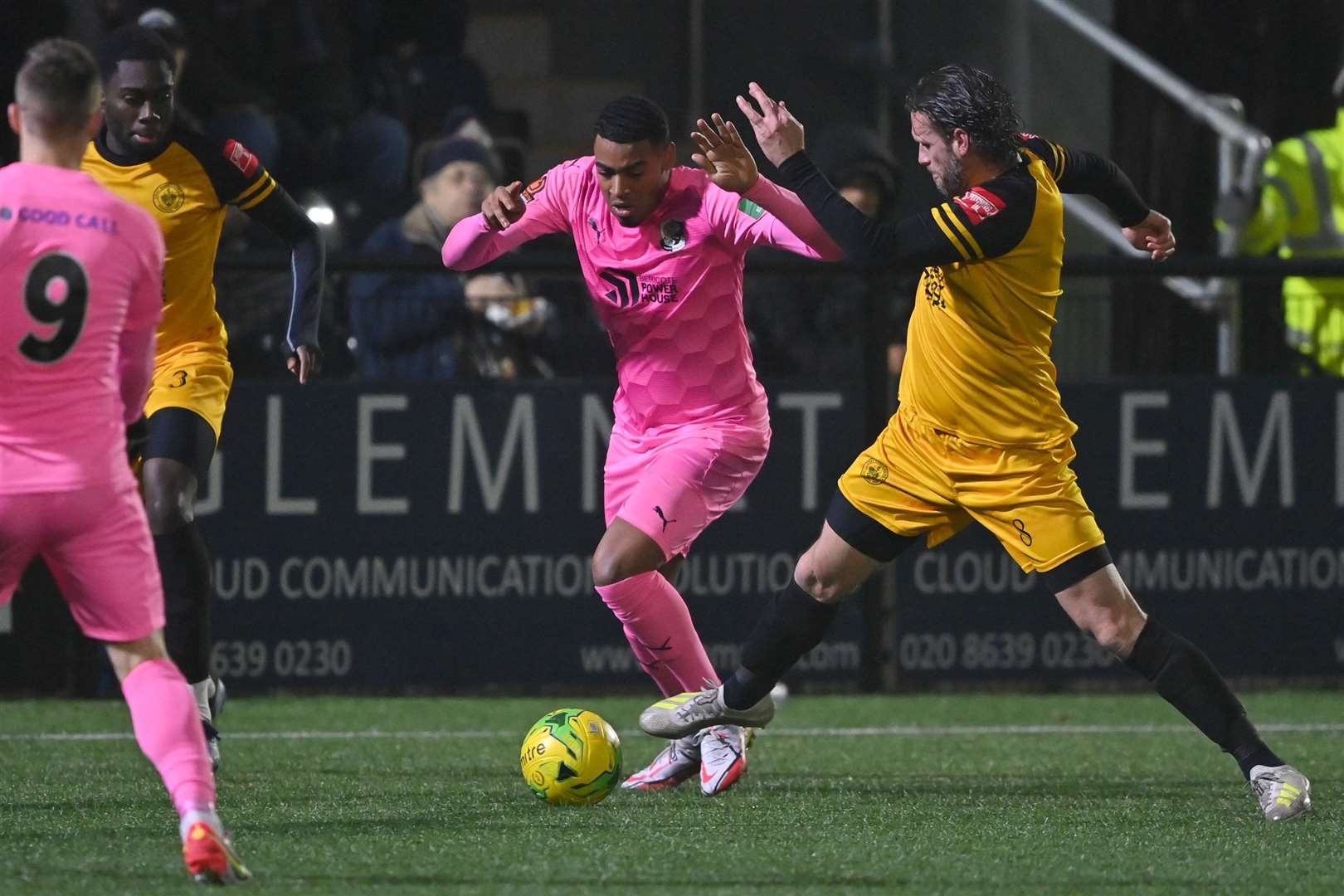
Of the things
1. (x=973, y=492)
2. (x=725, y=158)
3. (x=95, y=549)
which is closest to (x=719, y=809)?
(x=973, y=492)

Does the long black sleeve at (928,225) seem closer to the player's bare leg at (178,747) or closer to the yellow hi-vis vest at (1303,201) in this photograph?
the player's bare leg at (178,747)

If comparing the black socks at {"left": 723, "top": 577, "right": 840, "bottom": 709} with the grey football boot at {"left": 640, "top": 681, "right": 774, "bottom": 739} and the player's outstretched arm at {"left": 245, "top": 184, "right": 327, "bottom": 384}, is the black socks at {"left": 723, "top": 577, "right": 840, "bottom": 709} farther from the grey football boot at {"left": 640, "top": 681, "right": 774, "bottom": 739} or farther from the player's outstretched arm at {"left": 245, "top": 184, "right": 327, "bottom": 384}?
the player's outstretched arm at {"left": 245, "top": 184, "right": 327, "bottom": 384}

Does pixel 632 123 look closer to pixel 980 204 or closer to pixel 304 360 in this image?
pixel 980 204

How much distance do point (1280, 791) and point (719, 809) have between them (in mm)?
1529

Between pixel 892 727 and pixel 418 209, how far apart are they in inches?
129

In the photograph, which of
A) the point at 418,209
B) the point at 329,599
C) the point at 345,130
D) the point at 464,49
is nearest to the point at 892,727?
the point at 329,599

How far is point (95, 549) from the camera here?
15.0ft

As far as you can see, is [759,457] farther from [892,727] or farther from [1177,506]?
[1177,506]

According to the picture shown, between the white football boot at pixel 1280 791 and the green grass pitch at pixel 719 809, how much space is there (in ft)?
0.17

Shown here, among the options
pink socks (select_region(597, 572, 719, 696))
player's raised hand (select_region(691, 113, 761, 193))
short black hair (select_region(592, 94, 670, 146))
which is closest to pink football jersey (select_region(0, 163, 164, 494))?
player's raised hand (select_region(691, 113, 761, 193))

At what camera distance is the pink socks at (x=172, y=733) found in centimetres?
455

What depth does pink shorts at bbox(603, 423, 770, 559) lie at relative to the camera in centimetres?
632

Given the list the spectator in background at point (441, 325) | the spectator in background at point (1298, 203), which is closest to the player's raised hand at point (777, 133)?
the spectator in background at point (441, 325)

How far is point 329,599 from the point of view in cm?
882
